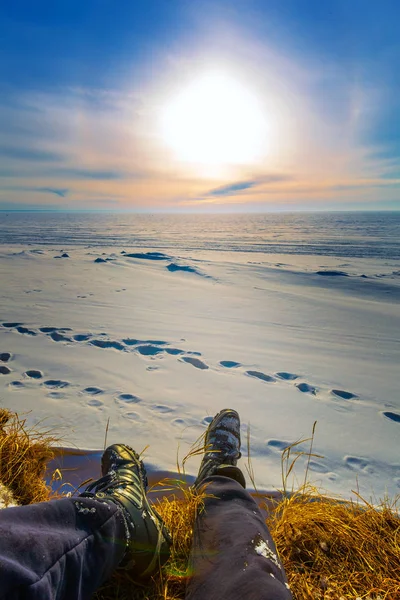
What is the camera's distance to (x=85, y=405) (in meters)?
2.87

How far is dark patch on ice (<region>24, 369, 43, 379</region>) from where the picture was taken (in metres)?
3.26

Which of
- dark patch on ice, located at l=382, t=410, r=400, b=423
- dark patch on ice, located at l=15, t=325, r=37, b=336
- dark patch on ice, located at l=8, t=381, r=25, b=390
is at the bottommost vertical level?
dark patch on ice, located at l=382, t=410, r=400, b=423

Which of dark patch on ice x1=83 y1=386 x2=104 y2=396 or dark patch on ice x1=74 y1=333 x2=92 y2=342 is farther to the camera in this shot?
dark patch on ice x1=74 y1=333 x2=92 y2=342

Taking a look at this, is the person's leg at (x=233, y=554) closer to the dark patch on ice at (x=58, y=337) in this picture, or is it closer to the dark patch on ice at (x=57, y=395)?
the dark patch on ice at (x=57, y=395)

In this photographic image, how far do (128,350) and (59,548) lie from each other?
2.91 m

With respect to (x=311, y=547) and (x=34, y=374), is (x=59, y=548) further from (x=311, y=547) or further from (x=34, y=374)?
(x=34, y=374)

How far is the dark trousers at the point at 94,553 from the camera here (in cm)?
91

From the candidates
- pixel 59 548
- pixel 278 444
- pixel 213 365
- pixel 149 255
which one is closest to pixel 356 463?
pixel 278 444

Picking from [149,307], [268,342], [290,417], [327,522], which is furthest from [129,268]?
[327,522]

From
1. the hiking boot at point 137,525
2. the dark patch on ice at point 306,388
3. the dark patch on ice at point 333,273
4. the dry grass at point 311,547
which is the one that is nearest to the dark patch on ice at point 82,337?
the dry grass at point 311,547

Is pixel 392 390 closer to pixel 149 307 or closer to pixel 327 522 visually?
pixel 327 522

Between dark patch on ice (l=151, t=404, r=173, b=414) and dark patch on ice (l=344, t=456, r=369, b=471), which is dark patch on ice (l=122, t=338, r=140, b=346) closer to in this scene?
dark patch on ice (l=151, t=404, r=173, b=414)

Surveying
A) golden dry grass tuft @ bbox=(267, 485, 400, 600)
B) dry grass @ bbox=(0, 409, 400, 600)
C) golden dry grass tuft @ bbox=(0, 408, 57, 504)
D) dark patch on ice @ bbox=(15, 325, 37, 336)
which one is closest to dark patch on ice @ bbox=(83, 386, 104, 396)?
golden dry grass tuft @ bbox=(0, 408, 57, 504)

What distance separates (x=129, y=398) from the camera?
2.99 meters
